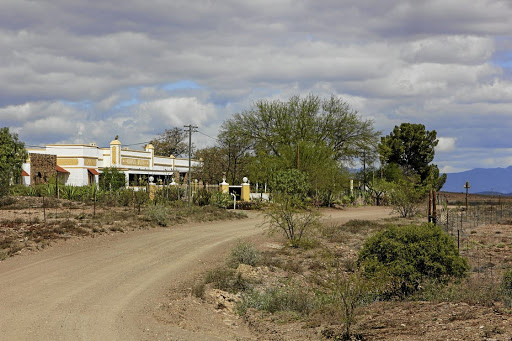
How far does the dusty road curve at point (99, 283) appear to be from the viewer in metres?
9.93

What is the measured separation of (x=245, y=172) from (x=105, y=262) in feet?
171

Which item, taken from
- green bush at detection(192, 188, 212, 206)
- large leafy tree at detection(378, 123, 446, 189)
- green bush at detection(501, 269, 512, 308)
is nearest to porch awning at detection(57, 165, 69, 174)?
green bush at detection(192, 188, 212, 206)

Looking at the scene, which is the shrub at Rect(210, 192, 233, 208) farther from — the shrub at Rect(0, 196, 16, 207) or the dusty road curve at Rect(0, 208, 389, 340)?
the dusty road curve at Rect(0, 208, 389, 340)

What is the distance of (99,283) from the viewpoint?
46.1 ft

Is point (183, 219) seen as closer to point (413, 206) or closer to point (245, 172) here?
point (413, 206)

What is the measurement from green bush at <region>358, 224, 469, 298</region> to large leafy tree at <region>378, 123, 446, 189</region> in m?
61.3

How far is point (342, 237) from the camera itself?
968 inches

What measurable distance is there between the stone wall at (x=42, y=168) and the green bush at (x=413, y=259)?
1748 inches

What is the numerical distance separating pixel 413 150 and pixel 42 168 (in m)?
48.4

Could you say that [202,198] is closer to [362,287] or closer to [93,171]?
[93,171]

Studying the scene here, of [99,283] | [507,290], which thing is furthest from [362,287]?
[99,283]

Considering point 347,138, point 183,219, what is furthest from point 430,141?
point 183,219

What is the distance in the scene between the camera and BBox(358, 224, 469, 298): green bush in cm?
1248

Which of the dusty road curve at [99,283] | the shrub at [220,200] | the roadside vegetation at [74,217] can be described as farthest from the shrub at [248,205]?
the dusty road curve at [99,283]
